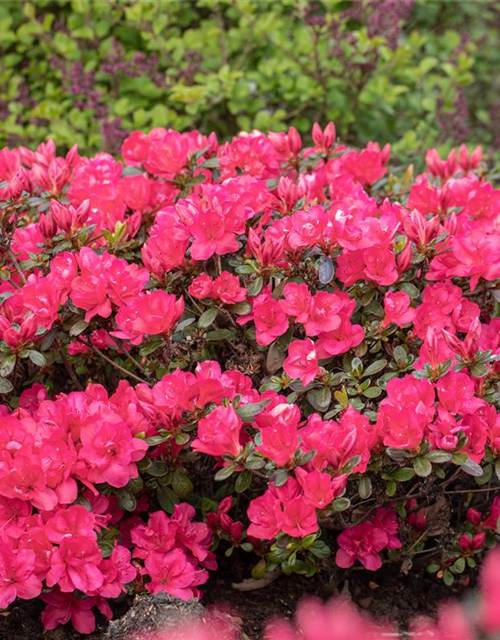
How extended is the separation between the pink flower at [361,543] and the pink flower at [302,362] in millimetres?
436

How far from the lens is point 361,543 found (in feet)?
7.18

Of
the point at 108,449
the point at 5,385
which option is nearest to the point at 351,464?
the point at 108,449

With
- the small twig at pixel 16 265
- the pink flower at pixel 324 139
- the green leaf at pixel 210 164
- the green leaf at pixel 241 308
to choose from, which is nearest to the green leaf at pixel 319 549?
the green leaf at pixel 241 308

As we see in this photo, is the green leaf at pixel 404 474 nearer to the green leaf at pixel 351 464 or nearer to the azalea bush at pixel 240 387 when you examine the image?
the azalea bush at pixel 240 387

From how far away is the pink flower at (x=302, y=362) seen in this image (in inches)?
78.1

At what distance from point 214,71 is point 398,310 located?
9.01 feet

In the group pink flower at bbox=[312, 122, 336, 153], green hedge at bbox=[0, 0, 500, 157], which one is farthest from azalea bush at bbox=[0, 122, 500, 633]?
green hedge at bbox=[0, 0, 500, 157]

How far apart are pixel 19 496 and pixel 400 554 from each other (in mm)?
993

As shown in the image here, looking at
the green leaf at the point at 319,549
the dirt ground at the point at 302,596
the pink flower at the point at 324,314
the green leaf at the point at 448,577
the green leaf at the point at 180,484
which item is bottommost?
the dirt ground at the point at 302,596

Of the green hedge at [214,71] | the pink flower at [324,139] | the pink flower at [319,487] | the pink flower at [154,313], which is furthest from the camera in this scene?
the green hedge at [214,71]

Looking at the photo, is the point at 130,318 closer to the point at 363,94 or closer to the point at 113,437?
the point at 113,437

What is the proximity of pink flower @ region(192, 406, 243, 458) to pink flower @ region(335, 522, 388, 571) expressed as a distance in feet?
1.62

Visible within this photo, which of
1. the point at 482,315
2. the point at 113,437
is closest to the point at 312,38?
the point at 482,315

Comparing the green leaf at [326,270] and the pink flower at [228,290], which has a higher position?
the green leaf at [326,270]
